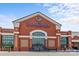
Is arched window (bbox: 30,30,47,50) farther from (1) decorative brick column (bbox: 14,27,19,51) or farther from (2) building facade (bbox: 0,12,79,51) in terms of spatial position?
(1) decorative brick column (bbox: 14,27,19,51)

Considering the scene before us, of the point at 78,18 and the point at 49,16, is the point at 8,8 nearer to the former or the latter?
the point at 49,16

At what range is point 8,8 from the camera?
1526cm

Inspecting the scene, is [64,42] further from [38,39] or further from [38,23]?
[38,23]

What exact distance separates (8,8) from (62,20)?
2.28 m

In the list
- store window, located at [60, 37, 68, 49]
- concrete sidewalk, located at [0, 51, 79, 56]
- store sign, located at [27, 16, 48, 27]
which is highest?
store sign, located at [27, 16, 48, 27]

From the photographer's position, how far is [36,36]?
657 inches

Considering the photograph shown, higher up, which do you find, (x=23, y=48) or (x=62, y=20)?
(x=62, y=20)

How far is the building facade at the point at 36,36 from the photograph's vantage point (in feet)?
52.3

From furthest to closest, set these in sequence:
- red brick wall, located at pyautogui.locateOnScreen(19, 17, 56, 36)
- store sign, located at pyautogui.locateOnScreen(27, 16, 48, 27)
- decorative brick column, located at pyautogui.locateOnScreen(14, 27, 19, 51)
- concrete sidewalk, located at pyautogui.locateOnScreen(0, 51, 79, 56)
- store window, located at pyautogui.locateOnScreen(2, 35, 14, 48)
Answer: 1. red brick wall, located at pyautogui.locateOnScreen(19, 17, 56, 36)
2. store sign, located at pyautogui.locateOnScreen(27, 16, 48, 27)
3. decorative brick column, located at pyautogui.locateOnScreen(14, 27, 19, 51)
4. store window, located at pyautogui.locateOnScreen(2, 35, 14, 48)
5. concrete sidewalk, located at pyautogui.locateOnScreen(0, 51, 79, 56)

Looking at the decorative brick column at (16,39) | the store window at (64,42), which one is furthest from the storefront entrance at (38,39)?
the store window at (64,42)

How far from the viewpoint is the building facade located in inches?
627

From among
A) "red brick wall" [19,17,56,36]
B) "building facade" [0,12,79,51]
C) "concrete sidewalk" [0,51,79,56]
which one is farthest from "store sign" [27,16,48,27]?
"concrete sidewalk" [0,51,79,56]

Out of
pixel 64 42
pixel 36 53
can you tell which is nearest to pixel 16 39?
pixel 36 53

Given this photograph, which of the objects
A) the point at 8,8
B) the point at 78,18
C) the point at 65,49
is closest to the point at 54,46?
the point at 65,49
